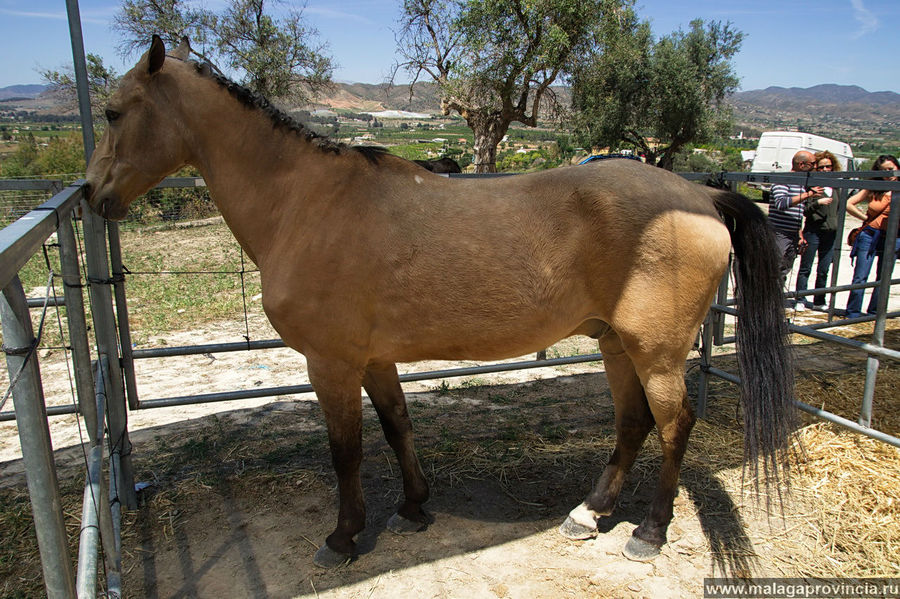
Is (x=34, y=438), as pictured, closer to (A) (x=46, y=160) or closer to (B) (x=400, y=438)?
(B) (x=400, y=438)

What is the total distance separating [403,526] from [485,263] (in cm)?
153

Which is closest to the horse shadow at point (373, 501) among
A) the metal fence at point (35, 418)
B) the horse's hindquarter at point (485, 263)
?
the horse's hindquarter at point (485, 263)

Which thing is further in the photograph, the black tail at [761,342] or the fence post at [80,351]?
the black tail at [761,342]

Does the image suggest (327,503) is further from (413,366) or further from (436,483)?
(413,366)

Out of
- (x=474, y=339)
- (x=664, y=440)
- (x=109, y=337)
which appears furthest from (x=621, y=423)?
(x=109, y=337)

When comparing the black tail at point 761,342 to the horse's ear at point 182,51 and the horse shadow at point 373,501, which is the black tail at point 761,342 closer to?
the horse shadow at point 373,501

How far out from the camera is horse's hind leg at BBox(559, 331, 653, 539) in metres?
3.01

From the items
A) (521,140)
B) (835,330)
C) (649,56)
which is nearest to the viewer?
(835,330)

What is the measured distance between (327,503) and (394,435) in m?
0.59

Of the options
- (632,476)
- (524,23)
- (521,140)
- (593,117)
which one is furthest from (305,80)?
(521,140)

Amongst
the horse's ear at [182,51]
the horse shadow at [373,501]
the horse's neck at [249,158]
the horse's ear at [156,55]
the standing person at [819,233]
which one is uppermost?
the horse's ear at [182,51]

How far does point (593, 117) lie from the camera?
2547 centimetres

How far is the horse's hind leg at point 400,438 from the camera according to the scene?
301 cm

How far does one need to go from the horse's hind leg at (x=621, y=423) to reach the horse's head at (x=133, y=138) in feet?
8.00
